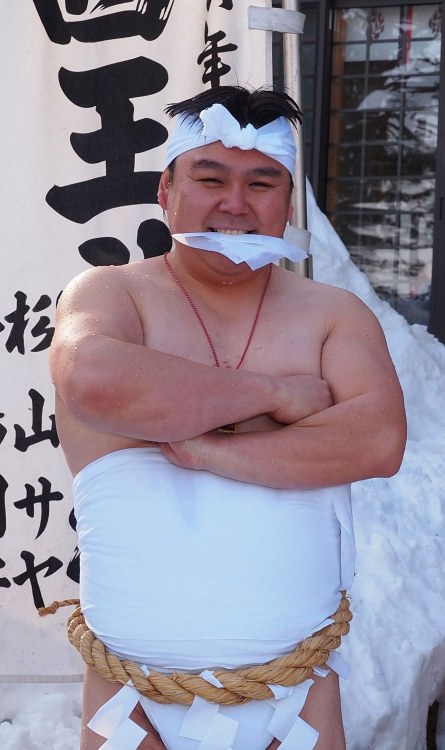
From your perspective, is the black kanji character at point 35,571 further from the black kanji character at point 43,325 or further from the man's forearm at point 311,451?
the man's forearm at point 311,451

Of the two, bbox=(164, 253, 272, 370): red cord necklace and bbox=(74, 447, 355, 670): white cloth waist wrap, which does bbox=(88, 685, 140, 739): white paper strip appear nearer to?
bbox=(74, 447, 355, 670): white cloth waist wrap

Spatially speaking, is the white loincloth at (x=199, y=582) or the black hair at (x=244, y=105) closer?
the white loincloth at (x=199, y=582)

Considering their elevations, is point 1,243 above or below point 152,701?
above

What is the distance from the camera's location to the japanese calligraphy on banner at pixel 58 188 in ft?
10.0

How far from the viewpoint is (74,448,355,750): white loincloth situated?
2.02 meters

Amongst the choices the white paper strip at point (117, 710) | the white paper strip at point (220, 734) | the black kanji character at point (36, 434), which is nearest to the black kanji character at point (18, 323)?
the black kanji character at point (36, 434)

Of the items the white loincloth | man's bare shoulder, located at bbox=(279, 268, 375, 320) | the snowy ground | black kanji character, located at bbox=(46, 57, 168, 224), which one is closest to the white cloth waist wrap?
the white loincloth

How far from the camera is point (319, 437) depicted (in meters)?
2.07

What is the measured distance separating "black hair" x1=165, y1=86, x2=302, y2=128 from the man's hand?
571mm

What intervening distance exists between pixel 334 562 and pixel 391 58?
500 centimetres

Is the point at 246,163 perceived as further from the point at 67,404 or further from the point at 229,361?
the point at 67,404

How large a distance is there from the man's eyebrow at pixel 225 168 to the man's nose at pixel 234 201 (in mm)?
39

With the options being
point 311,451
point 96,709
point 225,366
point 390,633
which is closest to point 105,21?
point 225,366

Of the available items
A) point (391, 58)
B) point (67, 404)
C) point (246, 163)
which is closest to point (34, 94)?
point (246, 163)
